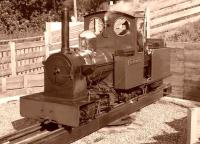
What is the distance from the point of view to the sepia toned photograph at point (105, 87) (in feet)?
22.2

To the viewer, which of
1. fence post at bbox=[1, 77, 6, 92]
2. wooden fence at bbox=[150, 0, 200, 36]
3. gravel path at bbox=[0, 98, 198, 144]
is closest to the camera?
gravel path at bbox=[0, 98, 198, 144]

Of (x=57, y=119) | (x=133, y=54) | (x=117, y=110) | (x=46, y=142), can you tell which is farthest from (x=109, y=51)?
(x=46, y=142)

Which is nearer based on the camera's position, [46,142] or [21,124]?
[46,142]

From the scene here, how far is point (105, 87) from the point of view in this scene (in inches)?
328

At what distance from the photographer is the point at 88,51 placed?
766 centimetres

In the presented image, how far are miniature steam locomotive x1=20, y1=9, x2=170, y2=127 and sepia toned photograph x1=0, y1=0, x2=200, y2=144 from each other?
2cm

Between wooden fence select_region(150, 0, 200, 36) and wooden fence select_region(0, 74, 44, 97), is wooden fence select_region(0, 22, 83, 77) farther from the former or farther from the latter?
wooden fence select_region(150, 0, 200, 36)

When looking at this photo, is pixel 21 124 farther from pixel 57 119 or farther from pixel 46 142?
pixel 46 142

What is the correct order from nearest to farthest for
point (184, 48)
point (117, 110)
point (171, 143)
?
point (171, 143), point (117, 110), point (184, 48)

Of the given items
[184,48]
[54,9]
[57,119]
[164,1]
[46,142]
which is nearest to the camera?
[46,142]

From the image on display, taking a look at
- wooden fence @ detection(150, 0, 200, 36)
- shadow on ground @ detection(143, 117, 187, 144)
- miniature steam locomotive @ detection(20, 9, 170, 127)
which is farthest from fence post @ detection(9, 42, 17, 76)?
shadow on ground @ detection(143, 117, 187, 144)

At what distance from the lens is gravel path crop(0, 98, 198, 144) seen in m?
7.58

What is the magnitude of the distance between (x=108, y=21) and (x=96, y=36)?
20.3 inches

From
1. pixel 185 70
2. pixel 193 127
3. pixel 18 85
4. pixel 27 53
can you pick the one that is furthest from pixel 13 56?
pixel 193 127
